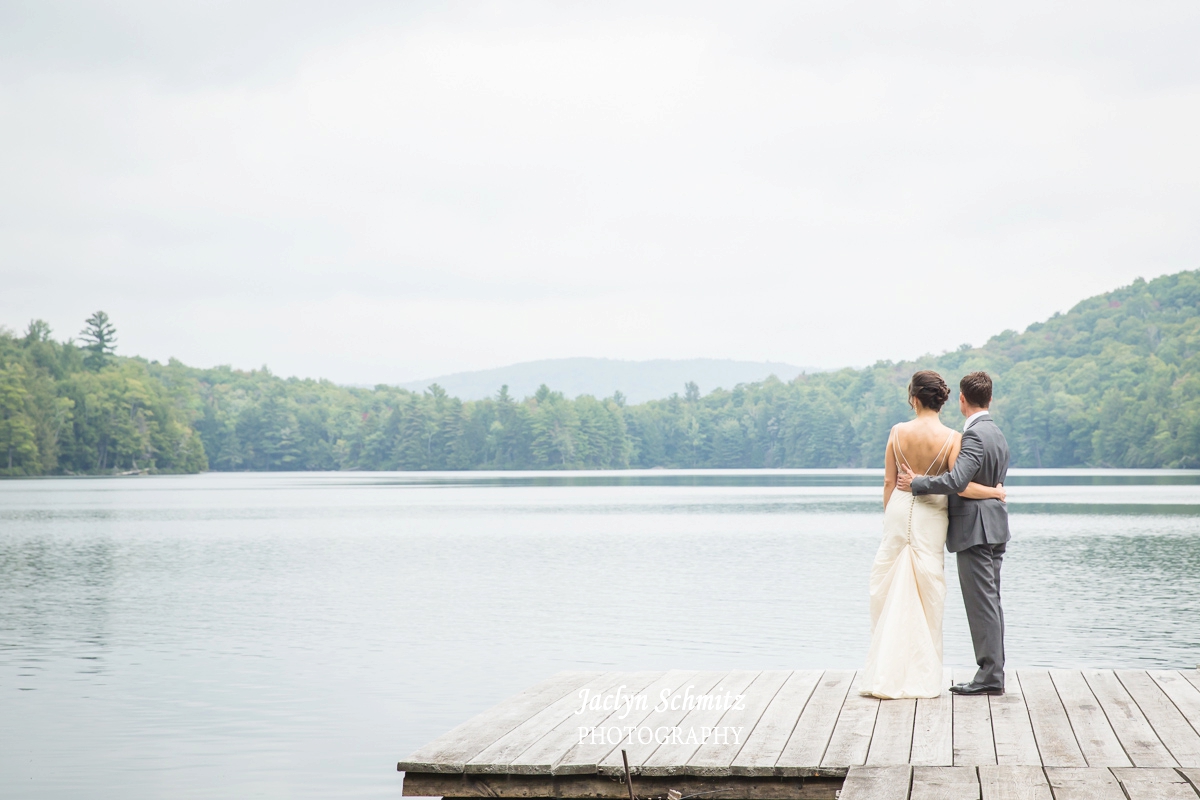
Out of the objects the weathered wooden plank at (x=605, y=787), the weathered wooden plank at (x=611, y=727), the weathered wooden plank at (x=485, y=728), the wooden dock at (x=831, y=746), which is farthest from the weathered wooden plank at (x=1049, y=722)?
the weathered wooden plank at (x=485, y=728)

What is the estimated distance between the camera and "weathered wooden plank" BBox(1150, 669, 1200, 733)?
6212mm

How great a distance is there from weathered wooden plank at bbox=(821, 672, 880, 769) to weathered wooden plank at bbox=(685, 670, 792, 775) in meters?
0.44

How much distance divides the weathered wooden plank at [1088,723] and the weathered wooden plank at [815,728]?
3.97 ft

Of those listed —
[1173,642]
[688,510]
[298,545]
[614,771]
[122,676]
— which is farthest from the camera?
[688,510]

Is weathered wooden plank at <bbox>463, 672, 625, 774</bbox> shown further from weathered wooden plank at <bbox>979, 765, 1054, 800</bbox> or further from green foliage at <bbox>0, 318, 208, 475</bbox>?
green foliage at <bbox>0, 318, 208, 475</bbox>

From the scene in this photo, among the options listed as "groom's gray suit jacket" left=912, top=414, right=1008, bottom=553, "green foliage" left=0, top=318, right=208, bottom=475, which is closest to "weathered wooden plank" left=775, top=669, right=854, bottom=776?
"groom's gray suit jacket" left=912, top=414, right=1008, bottom=553

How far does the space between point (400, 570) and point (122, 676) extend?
1174 centimetres

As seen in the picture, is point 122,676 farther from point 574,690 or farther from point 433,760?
point 433,760

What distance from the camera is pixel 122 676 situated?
1306 centimetres

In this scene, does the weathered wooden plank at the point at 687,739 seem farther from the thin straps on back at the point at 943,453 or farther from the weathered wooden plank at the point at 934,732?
the thin straps on back at the point at 943,453

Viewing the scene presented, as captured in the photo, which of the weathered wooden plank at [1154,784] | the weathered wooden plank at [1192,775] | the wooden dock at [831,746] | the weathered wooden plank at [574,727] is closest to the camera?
the weathered wooden plank at [1154,784]

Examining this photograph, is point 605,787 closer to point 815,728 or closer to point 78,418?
point 815,728

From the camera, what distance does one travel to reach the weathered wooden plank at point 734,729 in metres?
5.52

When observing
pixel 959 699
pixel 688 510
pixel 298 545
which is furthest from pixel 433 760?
pixel 688 510
